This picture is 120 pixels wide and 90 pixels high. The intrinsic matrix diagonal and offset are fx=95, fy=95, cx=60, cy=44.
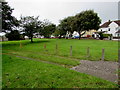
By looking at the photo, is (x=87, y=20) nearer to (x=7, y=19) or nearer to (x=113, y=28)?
(x=113, y=28)

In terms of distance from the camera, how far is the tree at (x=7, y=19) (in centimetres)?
1961

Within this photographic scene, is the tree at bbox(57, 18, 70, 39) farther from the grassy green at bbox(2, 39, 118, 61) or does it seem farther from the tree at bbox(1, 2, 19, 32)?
the grassy green at bbox(2, 39, 118, 61)

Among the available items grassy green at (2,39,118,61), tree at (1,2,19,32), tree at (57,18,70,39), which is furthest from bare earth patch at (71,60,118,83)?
tree at (57,18,70,39)

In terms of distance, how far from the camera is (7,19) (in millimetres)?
20672

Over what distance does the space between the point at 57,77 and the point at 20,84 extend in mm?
1519

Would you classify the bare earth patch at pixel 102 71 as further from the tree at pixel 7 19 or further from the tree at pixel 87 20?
the tree at pixel 87 20

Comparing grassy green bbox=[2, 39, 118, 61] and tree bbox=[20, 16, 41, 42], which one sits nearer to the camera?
grassy green bbox=[2, 39, 118, 61]

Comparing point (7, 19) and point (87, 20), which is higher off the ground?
point (87, 20)

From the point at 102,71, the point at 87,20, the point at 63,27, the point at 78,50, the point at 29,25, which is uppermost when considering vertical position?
the point at 87,20

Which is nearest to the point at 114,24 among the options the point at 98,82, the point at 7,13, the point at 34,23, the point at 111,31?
the point at 111,31

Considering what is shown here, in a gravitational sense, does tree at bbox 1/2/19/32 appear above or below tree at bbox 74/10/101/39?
below

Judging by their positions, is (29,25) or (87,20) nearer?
(29,25)

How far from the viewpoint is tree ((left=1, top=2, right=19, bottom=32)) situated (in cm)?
1961

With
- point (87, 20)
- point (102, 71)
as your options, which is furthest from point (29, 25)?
point (102, 71)
